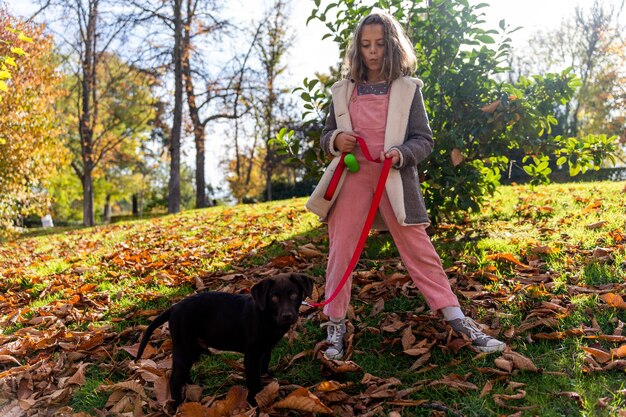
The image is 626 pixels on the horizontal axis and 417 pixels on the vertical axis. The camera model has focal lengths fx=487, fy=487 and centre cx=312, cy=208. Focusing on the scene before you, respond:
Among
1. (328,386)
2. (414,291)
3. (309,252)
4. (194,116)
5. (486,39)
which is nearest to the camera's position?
(328,386)

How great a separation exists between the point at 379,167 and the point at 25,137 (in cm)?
1243

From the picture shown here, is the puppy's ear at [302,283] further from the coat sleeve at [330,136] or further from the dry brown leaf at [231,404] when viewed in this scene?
the coat sleeve at [330,136]

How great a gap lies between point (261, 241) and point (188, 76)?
1217 cm

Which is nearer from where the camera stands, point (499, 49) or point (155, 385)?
point (155, 385)

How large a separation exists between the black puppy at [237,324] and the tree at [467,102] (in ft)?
9.34

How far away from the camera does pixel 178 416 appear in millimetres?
2816

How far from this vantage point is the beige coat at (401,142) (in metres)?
3.29

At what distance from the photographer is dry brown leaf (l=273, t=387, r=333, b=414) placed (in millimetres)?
2711

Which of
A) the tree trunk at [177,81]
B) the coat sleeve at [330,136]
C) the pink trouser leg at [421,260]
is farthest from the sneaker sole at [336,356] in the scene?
the tree trunk at [177,81]

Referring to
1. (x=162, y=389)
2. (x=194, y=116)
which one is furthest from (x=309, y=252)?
(x=194, y=116)

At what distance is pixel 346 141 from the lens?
3.30 meters

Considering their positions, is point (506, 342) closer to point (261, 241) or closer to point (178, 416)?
point (178, 416)

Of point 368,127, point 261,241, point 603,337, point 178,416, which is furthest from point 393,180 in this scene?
point 261,241

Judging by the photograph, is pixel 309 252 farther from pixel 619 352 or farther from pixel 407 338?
pixel 619 352
